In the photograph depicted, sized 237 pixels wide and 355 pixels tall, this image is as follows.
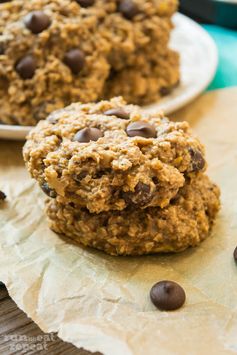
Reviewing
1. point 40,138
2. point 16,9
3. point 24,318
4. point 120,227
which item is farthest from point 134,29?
point 24,318

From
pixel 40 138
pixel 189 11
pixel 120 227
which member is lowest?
pixel 189 11

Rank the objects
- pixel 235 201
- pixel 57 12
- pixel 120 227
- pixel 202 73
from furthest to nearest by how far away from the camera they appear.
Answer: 1. pixel 202 73
2. pixel 57 12
3. pixel 235 201
4. pixel 120 227

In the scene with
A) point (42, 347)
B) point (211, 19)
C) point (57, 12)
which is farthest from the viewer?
point (211, 19)

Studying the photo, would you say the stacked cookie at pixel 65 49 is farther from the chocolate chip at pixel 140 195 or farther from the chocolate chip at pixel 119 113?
the chocolate chip at pixel 140 195

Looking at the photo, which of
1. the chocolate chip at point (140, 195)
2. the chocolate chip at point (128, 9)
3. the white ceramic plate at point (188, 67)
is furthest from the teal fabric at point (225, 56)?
the chocolate chip at point (140, 195)

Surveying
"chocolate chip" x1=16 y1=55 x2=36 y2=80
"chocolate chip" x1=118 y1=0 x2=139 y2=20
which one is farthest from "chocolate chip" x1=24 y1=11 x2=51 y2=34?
"chocolate chip" x1=118 y1=0 x2=139 y2=20

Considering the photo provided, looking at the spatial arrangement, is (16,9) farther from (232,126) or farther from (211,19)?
(211,19)
